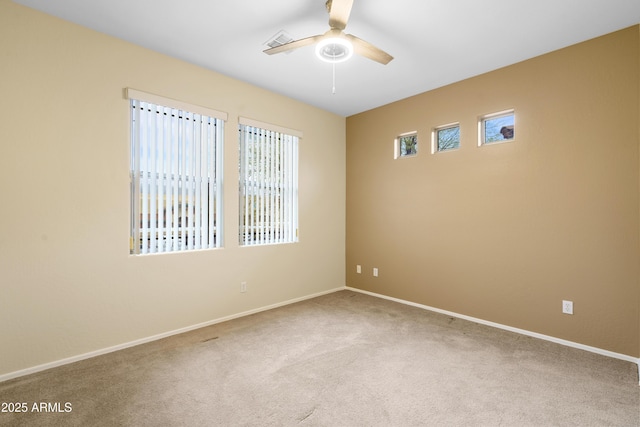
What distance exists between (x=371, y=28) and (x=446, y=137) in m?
1.85

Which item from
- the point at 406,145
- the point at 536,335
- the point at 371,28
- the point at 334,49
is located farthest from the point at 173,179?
the point at 536,335

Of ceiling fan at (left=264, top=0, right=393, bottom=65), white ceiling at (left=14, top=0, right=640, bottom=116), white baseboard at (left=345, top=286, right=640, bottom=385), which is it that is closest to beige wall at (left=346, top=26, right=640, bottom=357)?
white baseboard at (left=345, top=286, right=640, bottom=385)

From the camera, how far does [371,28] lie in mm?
2654

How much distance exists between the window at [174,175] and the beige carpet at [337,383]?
3.37 feet

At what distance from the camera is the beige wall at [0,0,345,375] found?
2.32 metres

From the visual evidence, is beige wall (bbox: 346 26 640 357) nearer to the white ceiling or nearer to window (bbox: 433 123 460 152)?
window (bbox: 433 123 460 152)

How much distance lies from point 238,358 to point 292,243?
6.23 ft

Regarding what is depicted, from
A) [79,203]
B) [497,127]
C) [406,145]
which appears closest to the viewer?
[79,203]

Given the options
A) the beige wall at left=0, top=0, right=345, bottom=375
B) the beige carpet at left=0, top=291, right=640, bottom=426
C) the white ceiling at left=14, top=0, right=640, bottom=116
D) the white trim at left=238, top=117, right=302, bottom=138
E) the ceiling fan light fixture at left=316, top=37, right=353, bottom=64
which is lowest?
the beige carpet at left=0, top=291, right=640, bottom=426

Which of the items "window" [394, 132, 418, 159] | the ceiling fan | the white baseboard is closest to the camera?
the ceiling fan

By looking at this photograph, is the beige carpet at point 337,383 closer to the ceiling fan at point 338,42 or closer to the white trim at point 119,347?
the white trim at point 119,347

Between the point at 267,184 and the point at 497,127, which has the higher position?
the point at 497,127

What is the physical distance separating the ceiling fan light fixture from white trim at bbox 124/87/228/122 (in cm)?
157

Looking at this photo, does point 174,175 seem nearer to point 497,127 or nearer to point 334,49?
point 334,49
